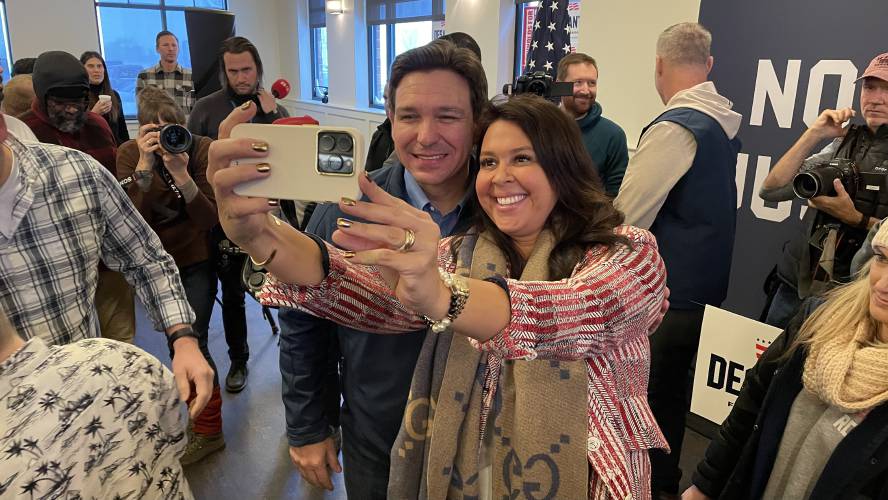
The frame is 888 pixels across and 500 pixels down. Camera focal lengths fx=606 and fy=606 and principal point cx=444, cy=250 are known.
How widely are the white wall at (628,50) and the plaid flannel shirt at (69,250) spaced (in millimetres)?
3046

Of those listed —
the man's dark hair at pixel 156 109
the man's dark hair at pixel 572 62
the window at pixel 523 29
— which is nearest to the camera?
the man's dark hair at pixel 156 109

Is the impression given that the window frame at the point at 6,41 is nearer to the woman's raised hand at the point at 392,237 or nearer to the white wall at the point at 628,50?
the white wall at the point at 628,50

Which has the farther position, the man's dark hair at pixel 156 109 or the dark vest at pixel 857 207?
the man's dark hair at pixel 156 109

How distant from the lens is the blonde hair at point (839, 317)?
1.36 metres

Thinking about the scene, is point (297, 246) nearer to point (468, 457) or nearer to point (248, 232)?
point (248, 232)

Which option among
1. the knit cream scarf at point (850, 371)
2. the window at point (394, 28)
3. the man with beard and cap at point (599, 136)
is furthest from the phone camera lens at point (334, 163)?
the window at point (394, 28)

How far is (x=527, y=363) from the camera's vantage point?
3.43 ft

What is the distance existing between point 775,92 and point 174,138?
2.79 m

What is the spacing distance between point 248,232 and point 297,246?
0.11 m

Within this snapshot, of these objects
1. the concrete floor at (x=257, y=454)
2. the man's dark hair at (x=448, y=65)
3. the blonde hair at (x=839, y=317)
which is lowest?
the concrete floor at (x=257, y=454)

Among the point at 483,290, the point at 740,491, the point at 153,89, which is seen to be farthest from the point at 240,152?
the point at 153,89

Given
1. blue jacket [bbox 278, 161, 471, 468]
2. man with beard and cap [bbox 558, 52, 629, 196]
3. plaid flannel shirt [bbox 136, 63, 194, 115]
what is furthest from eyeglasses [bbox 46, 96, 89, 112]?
plaid flannel shirt [bbox 136, 63, 194, 115]

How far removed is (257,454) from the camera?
268cm

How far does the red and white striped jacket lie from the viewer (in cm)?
88
